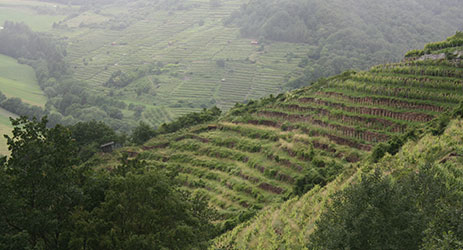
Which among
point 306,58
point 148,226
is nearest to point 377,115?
point 148,226

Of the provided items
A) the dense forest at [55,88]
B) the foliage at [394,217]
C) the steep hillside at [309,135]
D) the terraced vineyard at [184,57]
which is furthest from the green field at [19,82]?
the foliage at [394,217]

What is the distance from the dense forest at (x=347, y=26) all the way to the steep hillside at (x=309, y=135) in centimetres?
6676

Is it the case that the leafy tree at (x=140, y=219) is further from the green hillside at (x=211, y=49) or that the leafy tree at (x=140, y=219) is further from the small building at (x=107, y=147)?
the green hillside at (x=211, y=49)

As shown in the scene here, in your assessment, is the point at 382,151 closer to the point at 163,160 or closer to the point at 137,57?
the point at 163,160

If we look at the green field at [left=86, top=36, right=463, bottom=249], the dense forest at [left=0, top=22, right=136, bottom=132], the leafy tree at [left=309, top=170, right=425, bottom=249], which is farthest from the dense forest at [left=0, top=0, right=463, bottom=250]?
the dense forest at [left=0, top=22, right=136, bottom=132]

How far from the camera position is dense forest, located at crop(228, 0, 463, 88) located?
5054 inches

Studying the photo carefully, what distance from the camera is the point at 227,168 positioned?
43.2 metres

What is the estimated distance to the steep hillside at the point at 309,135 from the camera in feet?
121

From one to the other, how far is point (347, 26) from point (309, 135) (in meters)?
119

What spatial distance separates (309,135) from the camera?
43.2 m

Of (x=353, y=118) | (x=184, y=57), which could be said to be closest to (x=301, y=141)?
Result: (x=353, y=118)

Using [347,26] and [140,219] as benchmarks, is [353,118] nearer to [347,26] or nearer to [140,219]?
[140,219]

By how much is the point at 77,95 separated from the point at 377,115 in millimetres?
100300

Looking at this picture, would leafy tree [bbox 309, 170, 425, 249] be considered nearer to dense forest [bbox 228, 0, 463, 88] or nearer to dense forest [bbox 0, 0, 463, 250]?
dense forest [bbox 0, 0, 463, 250]
